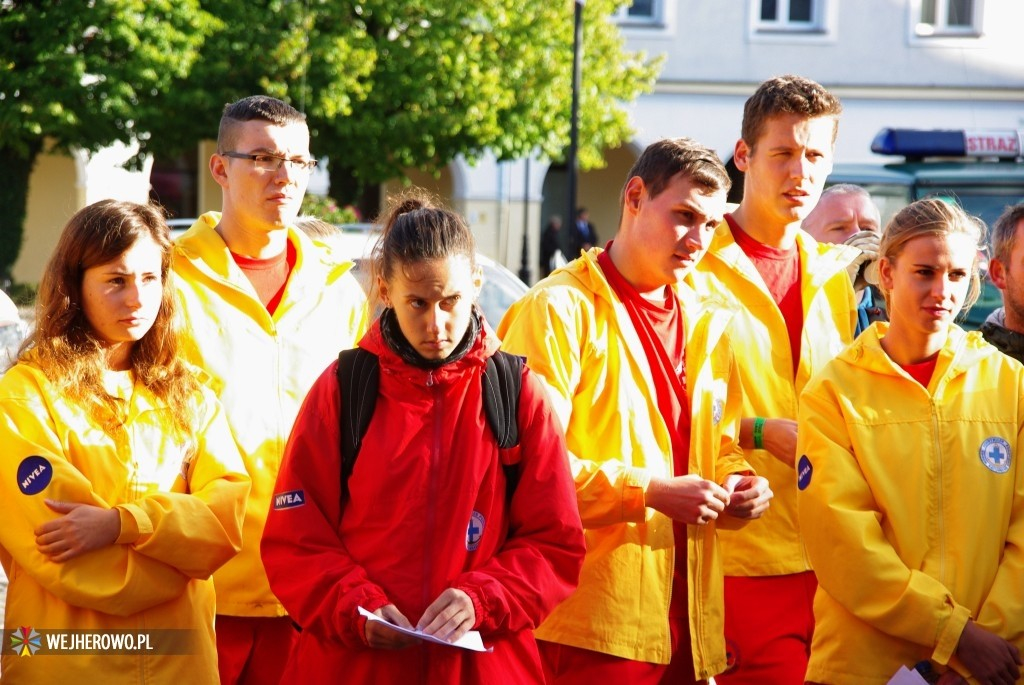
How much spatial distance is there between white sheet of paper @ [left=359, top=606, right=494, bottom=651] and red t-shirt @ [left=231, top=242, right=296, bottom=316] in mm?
1640

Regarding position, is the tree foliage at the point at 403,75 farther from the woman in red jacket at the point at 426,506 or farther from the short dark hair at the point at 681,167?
the woman in red jacket at the point at 426,506

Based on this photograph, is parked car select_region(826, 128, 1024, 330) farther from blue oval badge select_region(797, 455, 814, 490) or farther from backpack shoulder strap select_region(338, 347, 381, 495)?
backpack shoulder strap select_region(338, 347, 381, 495)

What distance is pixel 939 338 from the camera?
4270 millimetres

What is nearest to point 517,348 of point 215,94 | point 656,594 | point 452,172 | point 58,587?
point 656,594

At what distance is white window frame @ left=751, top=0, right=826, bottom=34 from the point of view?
96.4 feet

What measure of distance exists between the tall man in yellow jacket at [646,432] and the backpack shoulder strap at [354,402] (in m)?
0.64

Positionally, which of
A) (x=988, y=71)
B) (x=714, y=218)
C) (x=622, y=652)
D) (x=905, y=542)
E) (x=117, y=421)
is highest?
(x=988, y=71)

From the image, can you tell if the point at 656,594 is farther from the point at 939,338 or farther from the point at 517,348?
the point at 939,338

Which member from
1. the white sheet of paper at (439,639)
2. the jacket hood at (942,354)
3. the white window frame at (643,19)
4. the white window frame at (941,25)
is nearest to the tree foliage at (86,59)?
the white window frame at (643,19)

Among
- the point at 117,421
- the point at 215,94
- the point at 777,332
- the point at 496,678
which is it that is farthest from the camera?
the point at 215,94

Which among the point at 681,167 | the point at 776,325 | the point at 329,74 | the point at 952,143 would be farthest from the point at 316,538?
the point at 329,74

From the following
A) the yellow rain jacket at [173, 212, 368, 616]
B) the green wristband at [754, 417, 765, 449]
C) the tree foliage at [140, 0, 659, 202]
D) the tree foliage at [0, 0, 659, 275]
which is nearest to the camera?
the yellow rain jacket at [173, 212, 368, 616]

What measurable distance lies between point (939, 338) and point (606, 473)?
1076mm

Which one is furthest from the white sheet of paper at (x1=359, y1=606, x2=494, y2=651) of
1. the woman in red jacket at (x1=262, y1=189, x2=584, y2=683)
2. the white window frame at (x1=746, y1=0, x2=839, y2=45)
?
the white window frame at (x1=746, y1=0, x2=839, y2=45)
